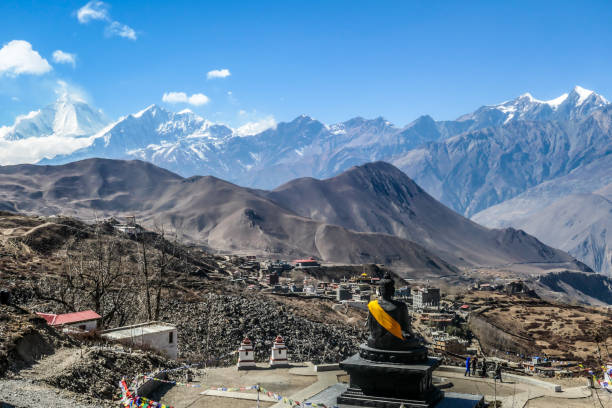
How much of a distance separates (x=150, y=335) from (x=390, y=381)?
40.2ft

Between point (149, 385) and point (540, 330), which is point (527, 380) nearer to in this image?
point (149, 385)

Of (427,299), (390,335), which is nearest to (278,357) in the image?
(390,335)

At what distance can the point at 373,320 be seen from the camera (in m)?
15.8

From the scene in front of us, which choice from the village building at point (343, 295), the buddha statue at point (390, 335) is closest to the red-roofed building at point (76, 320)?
the buddha statue at point (390, 335)

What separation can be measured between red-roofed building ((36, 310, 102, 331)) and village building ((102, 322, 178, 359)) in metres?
1.62

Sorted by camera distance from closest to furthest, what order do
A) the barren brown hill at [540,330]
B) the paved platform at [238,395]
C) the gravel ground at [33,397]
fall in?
the gravel ground at [33,397]
the paved platform at [238,395]
the barren brown hill at [540,330]

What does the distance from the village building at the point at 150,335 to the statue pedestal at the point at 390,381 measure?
10.5m

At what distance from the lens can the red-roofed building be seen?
77.5 ft

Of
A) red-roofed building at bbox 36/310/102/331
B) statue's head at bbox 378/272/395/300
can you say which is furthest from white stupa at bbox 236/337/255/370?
statue's head at bbox 378/272/395/300

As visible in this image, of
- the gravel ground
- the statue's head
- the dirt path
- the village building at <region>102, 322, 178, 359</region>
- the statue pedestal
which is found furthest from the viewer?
the village building at <region>102, 322, 178, 359</region>

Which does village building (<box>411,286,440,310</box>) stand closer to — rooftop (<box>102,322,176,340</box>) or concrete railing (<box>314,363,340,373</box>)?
concrete railing (<box>314,363,340,373</box>)

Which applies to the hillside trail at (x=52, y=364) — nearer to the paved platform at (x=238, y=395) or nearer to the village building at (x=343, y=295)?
the paved platform at (x=238, y=395)

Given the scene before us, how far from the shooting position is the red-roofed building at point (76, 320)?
23609mm

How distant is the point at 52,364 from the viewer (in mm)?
16141
